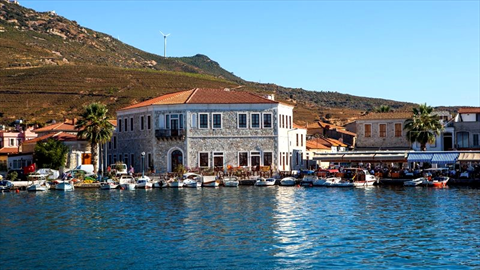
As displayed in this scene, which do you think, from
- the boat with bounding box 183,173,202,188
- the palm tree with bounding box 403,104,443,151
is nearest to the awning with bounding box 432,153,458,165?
the palm tree with bounding box 403,104,443,151

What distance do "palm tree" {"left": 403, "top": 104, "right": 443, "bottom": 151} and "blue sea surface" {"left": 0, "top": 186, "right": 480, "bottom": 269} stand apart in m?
16.4

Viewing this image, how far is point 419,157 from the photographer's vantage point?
6450 cm

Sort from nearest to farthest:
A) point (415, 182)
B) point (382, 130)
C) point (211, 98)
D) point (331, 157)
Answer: point (415, 182)
point (331, 157)
point (211, 98)
point (382, 130)

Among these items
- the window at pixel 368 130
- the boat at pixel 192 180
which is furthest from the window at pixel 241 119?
the window at pixel 368 130

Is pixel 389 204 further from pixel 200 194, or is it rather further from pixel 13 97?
pixel 13 97

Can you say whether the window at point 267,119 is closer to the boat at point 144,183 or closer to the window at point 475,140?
the boat at point 144,183

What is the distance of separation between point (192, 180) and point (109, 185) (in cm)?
737

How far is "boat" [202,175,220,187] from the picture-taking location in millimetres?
62466

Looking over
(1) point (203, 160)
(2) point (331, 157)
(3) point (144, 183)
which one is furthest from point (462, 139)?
(3) point (144, 183)

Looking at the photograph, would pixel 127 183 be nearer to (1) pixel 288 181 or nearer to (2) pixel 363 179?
(1) pixel 288 181

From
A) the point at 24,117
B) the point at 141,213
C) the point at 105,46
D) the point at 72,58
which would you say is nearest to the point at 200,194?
the point at 141,213

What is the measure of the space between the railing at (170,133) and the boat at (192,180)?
5.32m

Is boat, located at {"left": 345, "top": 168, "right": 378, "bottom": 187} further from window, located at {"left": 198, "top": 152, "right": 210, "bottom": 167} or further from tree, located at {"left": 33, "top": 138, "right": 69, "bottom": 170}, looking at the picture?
tree, located at {"left": 33, "top": 138, "right": 69, "bottom": 170}

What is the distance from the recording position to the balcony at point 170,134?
225ft
